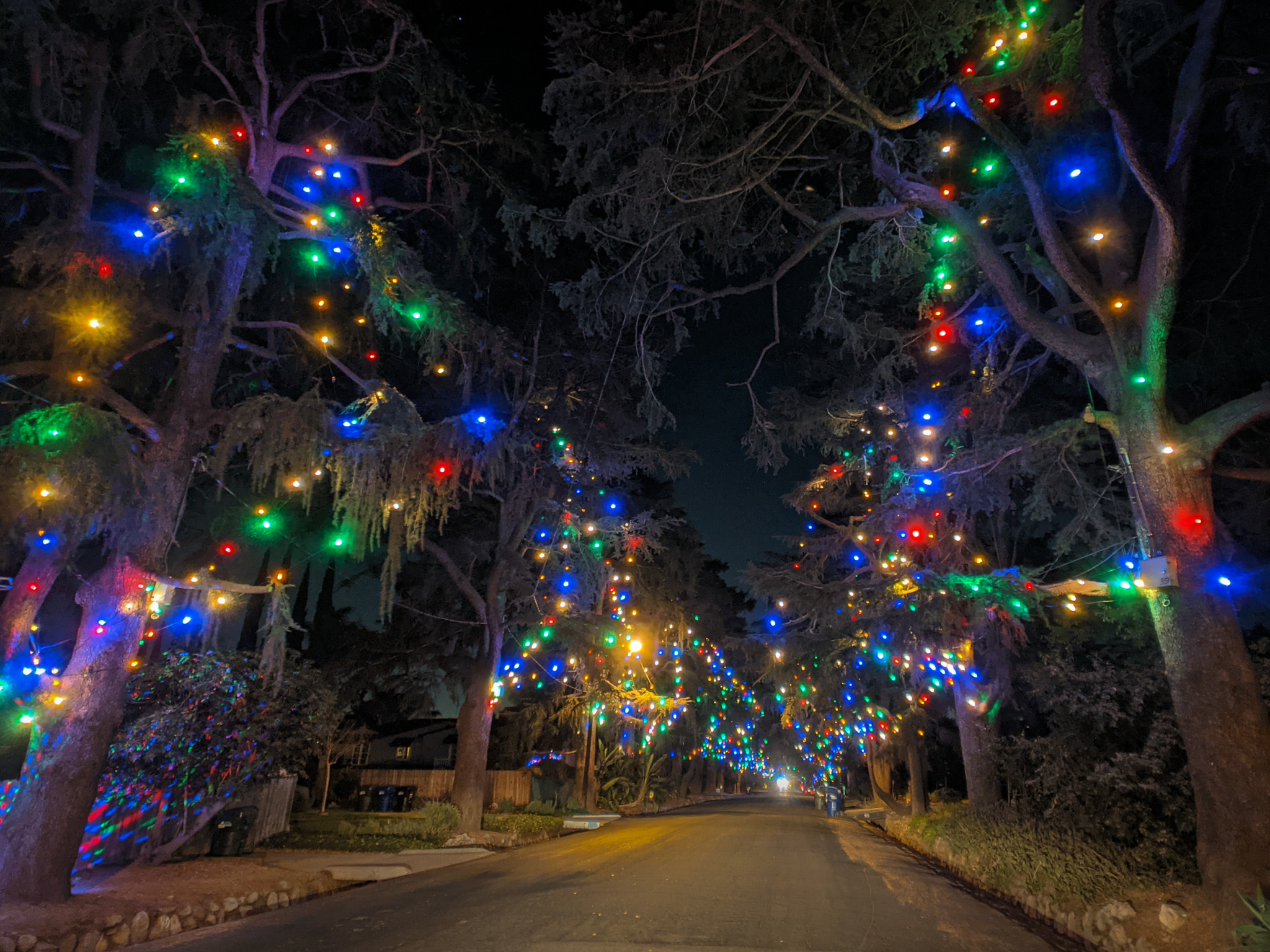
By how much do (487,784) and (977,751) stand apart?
1420 centimetres

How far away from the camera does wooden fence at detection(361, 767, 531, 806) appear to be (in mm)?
20734

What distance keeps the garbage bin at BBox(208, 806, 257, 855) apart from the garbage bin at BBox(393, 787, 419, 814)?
8.78 metres

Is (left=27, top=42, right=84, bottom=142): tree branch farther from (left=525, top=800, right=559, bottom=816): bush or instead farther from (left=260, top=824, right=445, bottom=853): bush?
(left=525, top=800, right=559, bottom=816): bush

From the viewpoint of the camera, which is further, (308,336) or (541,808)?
(541,808)

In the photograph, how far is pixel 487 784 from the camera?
20812mm

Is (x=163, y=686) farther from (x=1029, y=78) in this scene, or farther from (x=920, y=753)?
(x=920, y=753)

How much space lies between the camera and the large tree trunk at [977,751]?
14234 millimetres

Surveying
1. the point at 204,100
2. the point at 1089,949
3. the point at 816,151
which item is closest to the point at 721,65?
the point at 816,151

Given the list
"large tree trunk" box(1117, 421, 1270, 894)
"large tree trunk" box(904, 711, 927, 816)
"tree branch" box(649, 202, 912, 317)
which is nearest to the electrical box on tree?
"large tree trunk" box(1117, 421, 1270, 894)

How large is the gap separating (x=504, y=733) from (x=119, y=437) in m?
21.9

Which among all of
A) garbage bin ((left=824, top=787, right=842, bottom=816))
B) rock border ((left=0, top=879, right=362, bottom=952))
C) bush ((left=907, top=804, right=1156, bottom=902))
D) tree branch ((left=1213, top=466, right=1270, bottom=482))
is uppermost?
tree branch ((left=1213, top=466, right=1270, bottom=482))

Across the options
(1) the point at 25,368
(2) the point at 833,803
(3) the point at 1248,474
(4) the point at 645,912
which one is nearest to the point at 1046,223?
(3) the point at 1248,474

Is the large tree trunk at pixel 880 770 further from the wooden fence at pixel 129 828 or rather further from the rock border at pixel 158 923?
the rock border at pixel 158 923

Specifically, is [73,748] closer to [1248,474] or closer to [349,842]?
[349,842]
